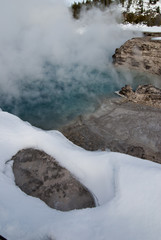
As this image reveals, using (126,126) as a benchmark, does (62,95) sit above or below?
above

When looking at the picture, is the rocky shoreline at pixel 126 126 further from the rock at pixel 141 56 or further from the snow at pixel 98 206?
the rock at pixel 141 56

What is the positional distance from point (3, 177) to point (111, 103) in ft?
25.7

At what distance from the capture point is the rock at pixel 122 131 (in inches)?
307

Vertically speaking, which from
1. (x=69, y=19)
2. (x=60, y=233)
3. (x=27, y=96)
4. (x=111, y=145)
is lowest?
(x=111, y=145)

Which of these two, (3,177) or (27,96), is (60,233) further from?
(27,96)

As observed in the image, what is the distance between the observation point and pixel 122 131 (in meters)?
8.69

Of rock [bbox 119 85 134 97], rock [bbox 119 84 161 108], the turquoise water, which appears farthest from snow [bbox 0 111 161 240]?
rock [bbox 119 85 134 97]

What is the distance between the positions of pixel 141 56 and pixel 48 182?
1587 centimetres

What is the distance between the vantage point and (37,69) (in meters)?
15.2

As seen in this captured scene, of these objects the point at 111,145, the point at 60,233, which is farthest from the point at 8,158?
the point at 111,145

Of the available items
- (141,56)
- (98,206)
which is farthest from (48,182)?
(141,56)

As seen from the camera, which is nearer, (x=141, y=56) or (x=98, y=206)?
(x=98, y=206)

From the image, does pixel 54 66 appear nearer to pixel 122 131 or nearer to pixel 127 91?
pixel 127 91

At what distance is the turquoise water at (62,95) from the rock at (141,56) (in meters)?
1.85
